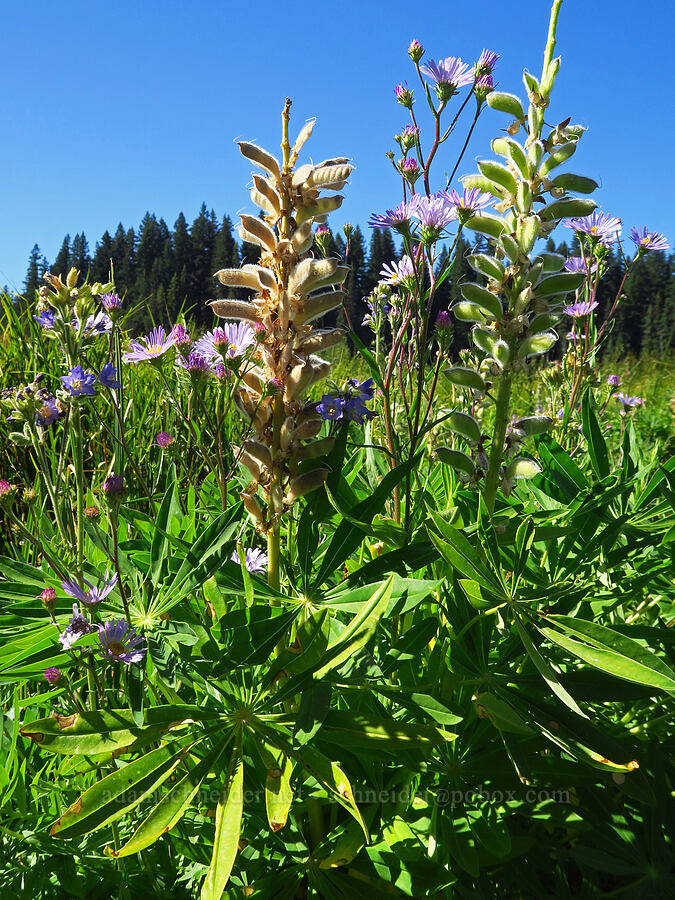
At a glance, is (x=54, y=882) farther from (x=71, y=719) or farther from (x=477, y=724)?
(x=477, y=724)

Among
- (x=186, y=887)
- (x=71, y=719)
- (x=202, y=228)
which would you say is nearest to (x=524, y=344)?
(x=71, y=719)

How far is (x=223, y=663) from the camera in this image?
3.72 feet

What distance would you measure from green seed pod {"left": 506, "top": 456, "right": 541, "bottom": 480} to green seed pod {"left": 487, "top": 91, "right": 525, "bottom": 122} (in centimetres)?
66

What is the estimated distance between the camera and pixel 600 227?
8.71 ft

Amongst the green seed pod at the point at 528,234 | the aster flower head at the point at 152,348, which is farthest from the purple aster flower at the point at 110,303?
the green seed pod at the point at 528,234

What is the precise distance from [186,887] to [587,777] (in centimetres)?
89

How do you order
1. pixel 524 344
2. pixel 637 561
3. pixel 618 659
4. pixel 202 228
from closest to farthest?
1. pixel 618 659
2. pixel 524 344
3. pixel 637 561
4. pixel 202 228

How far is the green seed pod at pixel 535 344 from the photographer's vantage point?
1.20 metres

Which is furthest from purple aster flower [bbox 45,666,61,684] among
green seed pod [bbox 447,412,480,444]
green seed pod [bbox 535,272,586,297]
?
green seed pod [bbox 535,272,586,297]

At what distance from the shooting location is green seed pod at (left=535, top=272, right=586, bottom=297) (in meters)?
1.17

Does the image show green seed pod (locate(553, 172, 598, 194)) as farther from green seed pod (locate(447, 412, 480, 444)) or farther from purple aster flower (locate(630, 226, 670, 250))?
purple aster flower (locate(630, 226, 670, 250))

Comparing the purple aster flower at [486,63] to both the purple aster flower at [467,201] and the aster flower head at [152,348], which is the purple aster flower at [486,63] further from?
the aster flower head at [152,348]

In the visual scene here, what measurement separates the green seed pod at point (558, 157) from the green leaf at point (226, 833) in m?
1.21

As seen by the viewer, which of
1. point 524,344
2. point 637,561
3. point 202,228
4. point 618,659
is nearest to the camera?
point 618,659
